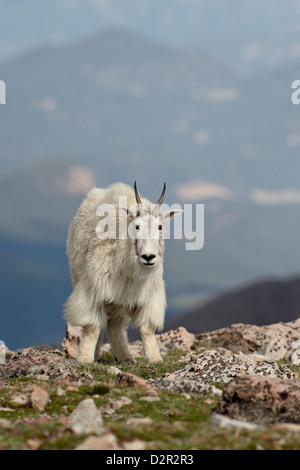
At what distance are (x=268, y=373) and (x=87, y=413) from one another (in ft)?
19.3

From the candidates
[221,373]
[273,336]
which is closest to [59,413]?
[221,373]

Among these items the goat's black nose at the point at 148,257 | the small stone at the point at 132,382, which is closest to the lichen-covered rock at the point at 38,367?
the small stone at the point at 132,382

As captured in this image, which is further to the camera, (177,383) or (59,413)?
(177,383)

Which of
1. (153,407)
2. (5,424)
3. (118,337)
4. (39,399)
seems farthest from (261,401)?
(118,337)

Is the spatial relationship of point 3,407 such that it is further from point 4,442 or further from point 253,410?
point 253,410

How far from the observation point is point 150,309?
1606 centimetres

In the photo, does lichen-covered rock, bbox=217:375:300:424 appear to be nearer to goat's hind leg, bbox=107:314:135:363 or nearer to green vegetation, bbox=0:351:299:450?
green vegetation, bbox=0:351:299:450

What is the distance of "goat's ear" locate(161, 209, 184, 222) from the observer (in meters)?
15.0

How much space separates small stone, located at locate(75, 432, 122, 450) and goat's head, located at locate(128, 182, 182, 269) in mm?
7375

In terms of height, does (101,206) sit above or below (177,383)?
above

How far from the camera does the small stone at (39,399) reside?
9.27 meters
